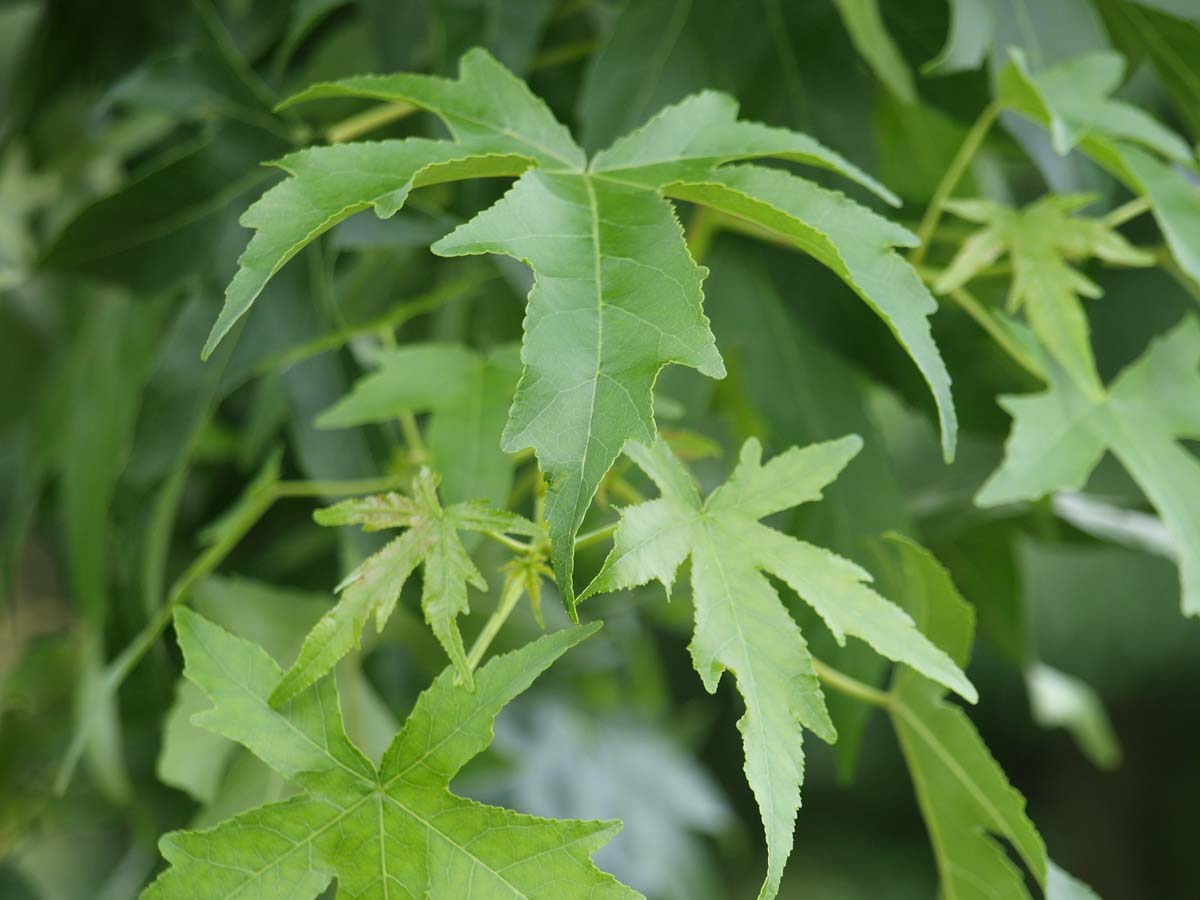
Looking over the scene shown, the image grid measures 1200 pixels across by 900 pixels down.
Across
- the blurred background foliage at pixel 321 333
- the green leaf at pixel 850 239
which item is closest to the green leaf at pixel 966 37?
the blurred background foliage at pixel 321 333

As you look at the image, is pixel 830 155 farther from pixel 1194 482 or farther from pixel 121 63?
pixel 121 63

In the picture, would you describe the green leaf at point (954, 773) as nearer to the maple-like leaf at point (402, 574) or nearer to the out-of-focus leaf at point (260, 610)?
the maple-like leaf at point (402, 574)

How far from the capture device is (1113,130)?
0.32 metres

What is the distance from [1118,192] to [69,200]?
50 centimetres

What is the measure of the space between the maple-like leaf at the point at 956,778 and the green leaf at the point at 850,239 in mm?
47

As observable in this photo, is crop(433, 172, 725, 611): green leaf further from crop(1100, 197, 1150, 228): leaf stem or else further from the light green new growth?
crop(1100, 197, 1150, 228): leaf stem

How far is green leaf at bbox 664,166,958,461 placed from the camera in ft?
0.80

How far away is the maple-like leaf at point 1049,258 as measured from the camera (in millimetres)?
319

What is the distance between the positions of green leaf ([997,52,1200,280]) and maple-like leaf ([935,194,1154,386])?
0.01 m

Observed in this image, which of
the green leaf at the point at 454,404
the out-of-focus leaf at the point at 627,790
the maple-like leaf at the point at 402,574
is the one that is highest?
the maple-like leaf at the point at 402,574

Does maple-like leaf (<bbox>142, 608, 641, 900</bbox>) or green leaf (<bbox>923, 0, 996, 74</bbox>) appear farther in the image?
green leaf (<bbox>923, 0, 996, 74</bbox>)

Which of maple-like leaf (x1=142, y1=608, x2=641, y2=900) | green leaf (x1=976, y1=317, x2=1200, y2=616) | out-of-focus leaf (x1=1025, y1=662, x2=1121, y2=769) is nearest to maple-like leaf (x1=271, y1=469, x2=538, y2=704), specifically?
maple-like leaf (x1=142, y1=608, x2=641, y2=900)

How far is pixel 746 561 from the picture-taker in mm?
241

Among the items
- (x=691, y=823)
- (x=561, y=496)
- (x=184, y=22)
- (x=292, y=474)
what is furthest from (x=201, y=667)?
(x=691, y=823)
